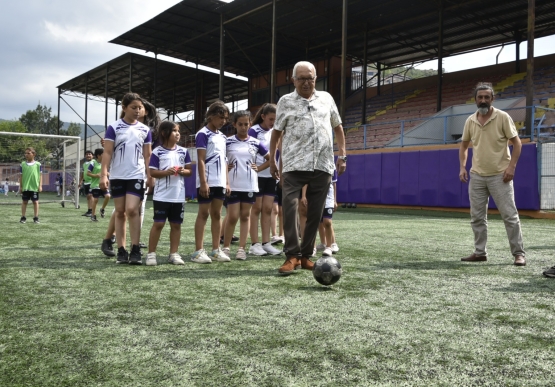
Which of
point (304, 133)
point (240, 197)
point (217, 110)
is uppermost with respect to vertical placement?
point (217, 110)

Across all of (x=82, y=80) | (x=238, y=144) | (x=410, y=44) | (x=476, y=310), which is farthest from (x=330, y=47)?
(x=476, y=310)

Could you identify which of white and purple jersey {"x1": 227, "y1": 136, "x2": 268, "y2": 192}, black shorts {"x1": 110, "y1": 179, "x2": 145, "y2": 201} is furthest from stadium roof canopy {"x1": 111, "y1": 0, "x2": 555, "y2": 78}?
black shorts {"x1": 110, "y1": 179, "x2": 145, "y2": 201}

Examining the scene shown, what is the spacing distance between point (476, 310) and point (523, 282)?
126 centimetres

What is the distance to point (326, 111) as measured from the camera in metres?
4.64

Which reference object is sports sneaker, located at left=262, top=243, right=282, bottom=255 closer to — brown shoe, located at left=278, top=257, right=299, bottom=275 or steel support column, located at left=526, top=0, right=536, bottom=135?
brown shoe, located at left=278, top=257, right=299, bottom=275

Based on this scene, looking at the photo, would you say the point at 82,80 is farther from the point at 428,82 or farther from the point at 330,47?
the point at 428,82

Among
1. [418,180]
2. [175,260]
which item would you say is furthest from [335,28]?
[175,260]

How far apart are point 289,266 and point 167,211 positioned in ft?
4.72

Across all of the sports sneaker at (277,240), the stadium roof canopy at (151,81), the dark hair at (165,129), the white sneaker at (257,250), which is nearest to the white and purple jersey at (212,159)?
the dark hair at (165,129)

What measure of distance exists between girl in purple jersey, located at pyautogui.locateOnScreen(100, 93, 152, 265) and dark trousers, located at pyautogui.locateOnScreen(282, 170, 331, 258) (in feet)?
4.93

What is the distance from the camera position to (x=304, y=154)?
451 centimetres

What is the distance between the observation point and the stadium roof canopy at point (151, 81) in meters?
34.9

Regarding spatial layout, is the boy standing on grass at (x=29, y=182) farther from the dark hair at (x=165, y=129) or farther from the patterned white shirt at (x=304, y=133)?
the patterned white shirt at (x=304, y=133)

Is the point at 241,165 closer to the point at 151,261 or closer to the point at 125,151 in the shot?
the point at 125,151
